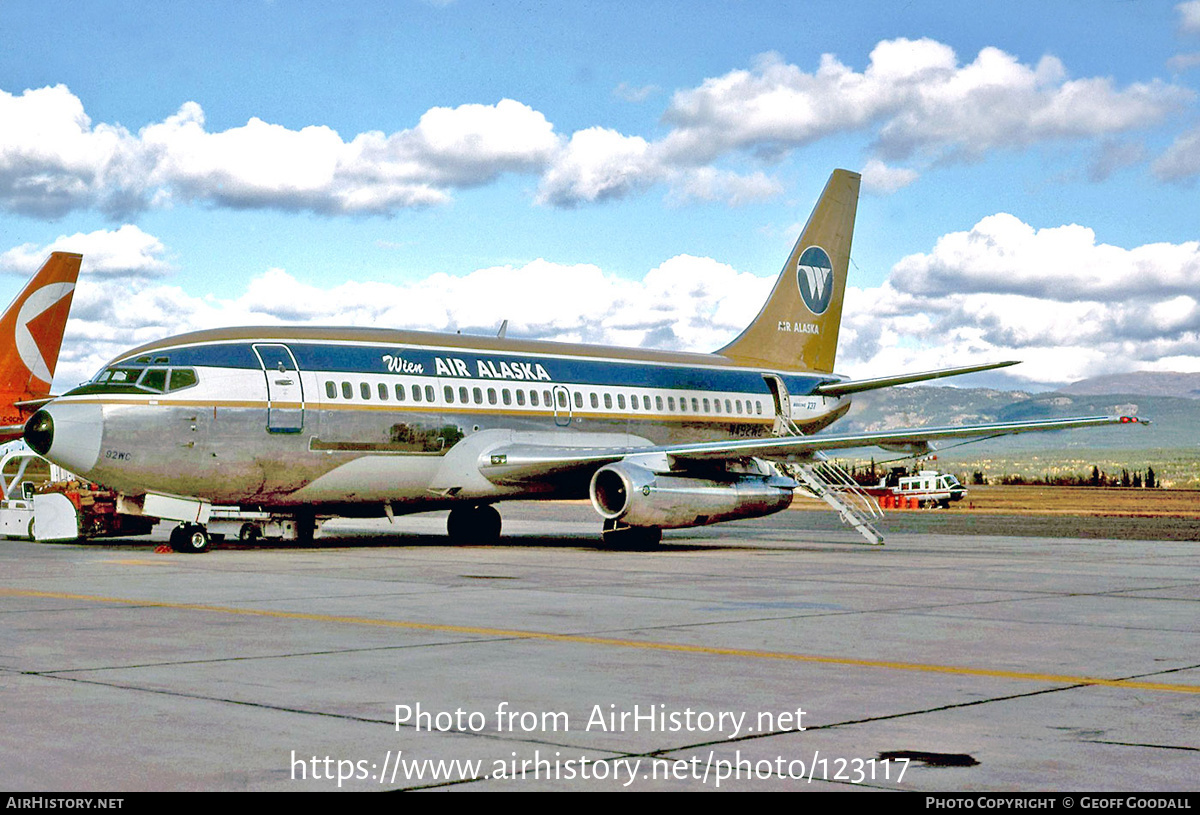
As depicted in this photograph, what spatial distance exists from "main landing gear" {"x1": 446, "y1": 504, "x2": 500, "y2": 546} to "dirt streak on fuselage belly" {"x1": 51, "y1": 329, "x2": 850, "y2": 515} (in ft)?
7.92

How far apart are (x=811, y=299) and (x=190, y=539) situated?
714 inches

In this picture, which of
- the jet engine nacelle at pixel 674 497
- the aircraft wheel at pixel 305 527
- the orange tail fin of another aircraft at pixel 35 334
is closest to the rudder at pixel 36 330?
the orange tail fin of another aircraft at pixel 35 334

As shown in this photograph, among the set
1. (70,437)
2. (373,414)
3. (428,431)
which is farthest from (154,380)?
(428,431)

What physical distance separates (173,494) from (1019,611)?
14.4 m

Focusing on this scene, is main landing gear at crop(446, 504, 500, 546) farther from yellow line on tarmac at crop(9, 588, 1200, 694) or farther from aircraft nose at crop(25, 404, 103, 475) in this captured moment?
yellow line on tarmac at crop(9, 588, 1200, 694)

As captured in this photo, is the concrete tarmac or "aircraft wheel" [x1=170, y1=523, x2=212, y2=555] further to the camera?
"aircraft wheel" [x1=170, y1=523, x2=212, y2=555]

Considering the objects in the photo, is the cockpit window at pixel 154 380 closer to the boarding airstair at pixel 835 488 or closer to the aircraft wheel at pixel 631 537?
the aircraft wheel at pixel 631 537

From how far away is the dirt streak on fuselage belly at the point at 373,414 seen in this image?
864 inches

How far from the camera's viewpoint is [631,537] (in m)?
26.1

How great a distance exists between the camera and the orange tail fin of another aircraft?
36656 mm

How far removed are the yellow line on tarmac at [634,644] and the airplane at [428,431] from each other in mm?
7042

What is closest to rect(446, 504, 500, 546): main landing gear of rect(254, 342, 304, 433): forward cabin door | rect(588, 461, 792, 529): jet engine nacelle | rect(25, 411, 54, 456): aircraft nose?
rect(588, 461, 792, 529): jet engine nacelle

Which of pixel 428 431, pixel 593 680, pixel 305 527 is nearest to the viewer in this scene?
pixel 593 680

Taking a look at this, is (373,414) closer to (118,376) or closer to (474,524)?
(118,376)
